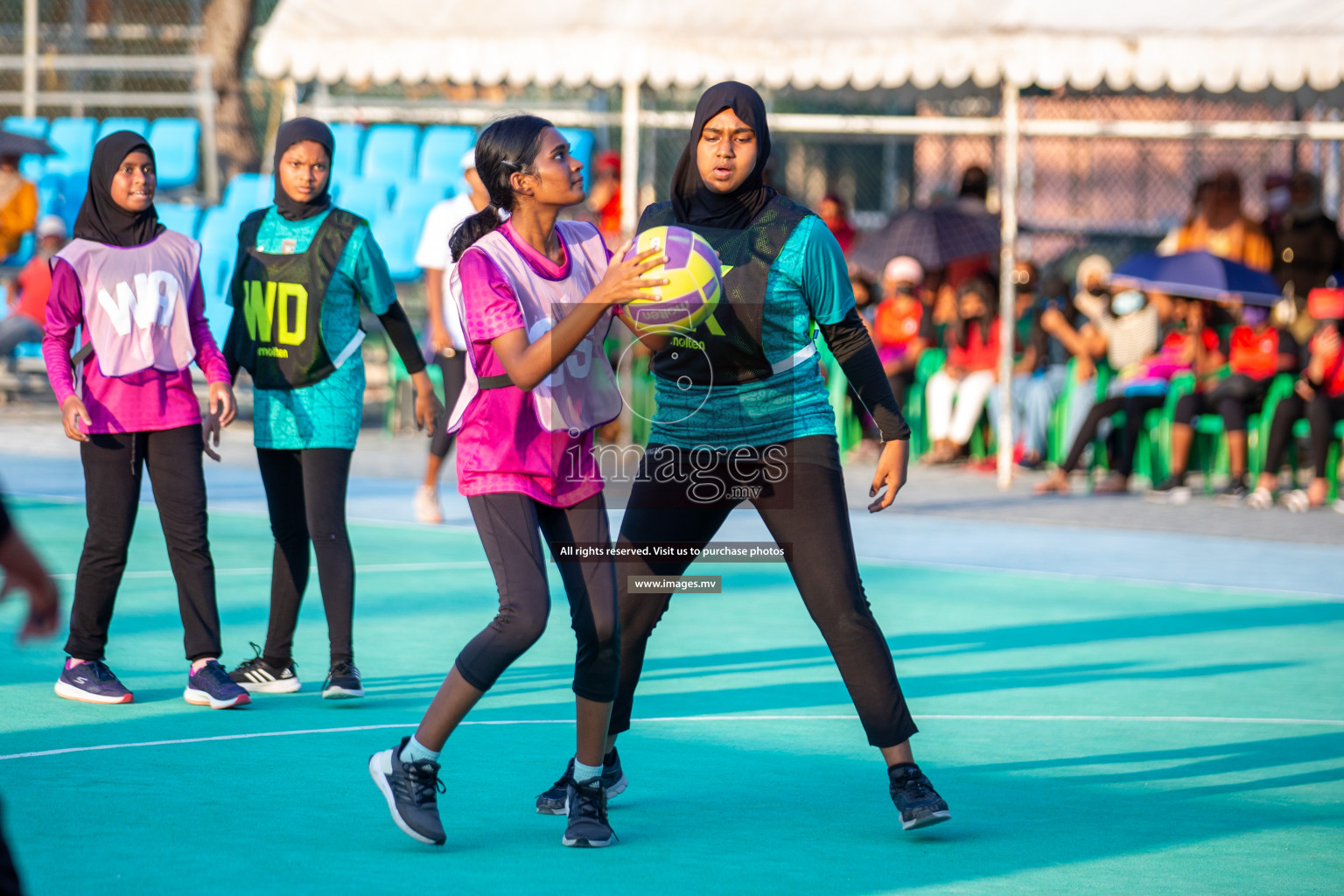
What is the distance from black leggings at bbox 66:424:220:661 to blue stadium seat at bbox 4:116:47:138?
13594 mm

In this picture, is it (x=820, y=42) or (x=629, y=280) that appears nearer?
(x=629, y=280)

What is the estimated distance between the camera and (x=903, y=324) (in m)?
15.0

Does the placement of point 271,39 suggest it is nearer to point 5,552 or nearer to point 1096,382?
point 1096,382

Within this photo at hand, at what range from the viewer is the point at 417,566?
9766 millimetres

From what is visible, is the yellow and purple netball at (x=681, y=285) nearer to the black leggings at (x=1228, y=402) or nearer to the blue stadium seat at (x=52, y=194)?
the black leggings at (x=1228, y=402)

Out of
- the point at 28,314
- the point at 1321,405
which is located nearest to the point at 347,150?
the point at 28,314

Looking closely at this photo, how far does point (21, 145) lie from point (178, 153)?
2398 mm

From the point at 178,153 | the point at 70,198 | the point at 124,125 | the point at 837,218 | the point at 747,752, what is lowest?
the point at 747,752

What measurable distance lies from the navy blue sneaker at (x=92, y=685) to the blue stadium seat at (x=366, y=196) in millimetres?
10593

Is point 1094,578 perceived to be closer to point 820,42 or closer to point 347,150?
point 820,42

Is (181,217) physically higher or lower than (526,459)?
higher

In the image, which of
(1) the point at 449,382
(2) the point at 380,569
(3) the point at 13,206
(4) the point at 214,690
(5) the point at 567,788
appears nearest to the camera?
(5) the point at 567,788

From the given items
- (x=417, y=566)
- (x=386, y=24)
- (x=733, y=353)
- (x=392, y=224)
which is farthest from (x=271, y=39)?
(x=733, y=353)

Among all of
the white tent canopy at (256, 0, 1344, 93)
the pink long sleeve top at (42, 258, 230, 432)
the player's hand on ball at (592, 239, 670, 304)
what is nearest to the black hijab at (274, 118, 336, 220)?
the pink long sleeve top at (42, 258, 230, 432)
